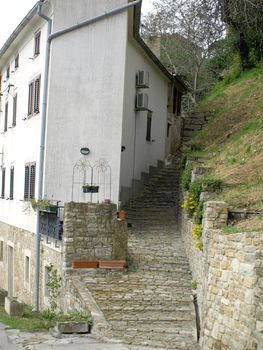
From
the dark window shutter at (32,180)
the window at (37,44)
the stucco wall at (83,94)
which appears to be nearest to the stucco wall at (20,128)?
the window at (37,44)

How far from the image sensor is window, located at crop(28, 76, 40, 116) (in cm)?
2005

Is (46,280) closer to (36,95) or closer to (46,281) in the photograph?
(46,281)

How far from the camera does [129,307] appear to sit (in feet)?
47.1

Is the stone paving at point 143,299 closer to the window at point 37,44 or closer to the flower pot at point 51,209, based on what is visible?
the flower pot at point 51,209

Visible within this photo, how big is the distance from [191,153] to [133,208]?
3035 mm

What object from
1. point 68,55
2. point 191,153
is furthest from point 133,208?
point 68,55

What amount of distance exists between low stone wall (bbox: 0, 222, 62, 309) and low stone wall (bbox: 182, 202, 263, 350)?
5.35 meters

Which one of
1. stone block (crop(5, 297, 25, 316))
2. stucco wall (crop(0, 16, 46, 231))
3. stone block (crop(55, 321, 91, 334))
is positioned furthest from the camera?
stucco wall (crop(0, 16, 46, 231))

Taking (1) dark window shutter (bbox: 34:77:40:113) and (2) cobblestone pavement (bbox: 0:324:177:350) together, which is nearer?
(2) cobblestone pavement (bbox: 0:324:177:350)

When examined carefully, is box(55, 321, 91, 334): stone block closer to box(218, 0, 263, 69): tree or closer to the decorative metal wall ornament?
the decorative metal wall ornament

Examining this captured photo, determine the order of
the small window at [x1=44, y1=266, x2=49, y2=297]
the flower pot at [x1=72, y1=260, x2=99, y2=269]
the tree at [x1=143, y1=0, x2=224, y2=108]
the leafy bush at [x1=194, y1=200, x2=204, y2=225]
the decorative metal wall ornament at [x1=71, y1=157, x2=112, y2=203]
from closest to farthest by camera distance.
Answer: the leafy bush at [x1=194, y1=200, x2=204, y2=225], the flower pot at [x1=72, y1=260, x2=99, y2=269], the small window at [x1=44, y1=266, x2=49, y2=297], the decorative metal wall ornament at [x1=71, y1=157, x2=112, y2=203], the tree at [x1=143, y1=0, x2=224, y2=108]

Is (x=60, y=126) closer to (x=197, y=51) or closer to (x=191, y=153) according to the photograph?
(x=191, y=153)

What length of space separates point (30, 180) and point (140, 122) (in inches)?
253

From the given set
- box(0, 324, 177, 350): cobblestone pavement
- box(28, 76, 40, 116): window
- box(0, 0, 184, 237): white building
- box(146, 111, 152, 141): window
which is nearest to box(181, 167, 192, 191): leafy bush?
box(0, 0, 184, 237): white building
